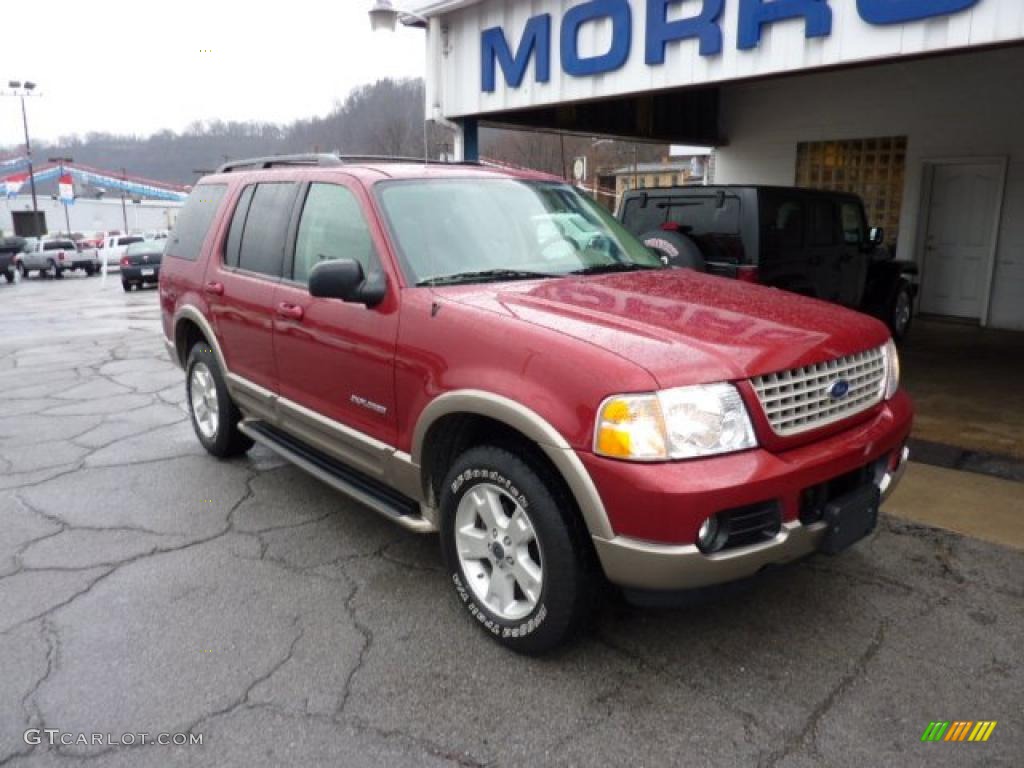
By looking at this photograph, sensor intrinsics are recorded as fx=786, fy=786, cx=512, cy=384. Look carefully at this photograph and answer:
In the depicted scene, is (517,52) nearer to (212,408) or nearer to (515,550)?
(212,408)

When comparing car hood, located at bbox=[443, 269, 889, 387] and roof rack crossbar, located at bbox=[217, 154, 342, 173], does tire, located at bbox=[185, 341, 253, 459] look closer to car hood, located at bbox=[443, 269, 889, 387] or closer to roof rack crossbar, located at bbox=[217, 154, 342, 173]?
roof rack crossbar, located at bbox=[217, 154, 342, 173]

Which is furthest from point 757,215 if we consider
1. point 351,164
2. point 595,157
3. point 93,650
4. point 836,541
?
point 595,157

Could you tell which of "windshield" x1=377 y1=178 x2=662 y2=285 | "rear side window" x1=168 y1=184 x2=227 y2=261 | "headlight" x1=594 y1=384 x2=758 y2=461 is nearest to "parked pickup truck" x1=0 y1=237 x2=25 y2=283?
"rear side window" x1=168 y1=184 x2=227 y2=261

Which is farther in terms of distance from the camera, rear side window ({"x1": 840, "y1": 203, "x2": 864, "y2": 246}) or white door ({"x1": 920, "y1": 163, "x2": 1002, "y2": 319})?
white door ({"x1": 920, "y1": 163, "x2": 1002, "y2": 319})

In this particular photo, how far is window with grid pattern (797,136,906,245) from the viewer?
452 inches

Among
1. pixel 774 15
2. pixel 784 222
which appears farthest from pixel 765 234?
pixel 774 15

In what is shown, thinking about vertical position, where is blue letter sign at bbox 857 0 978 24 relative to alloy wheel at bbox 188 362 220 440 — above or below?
above

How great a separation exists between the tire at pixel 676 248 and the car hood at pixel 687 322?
247 centimetres

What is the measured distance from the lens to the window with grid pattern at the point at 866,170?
11469mm

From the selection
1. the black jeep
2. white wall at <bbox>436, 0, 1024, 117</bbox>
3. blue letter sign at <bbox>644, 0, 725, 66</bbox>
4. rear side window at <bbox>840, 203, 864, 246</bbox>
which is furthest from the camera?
rear side window at <bbox>840, 203, 864, 246</bbox>

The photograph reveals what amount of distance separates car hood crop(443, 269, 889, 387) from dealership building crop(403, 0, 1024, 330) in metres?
2.79

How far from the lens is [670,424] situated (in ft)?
8.21

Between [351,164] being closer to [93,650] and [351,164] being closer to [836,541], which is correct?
[93,650]

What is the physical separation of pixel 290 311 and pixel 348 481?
3.07ft
